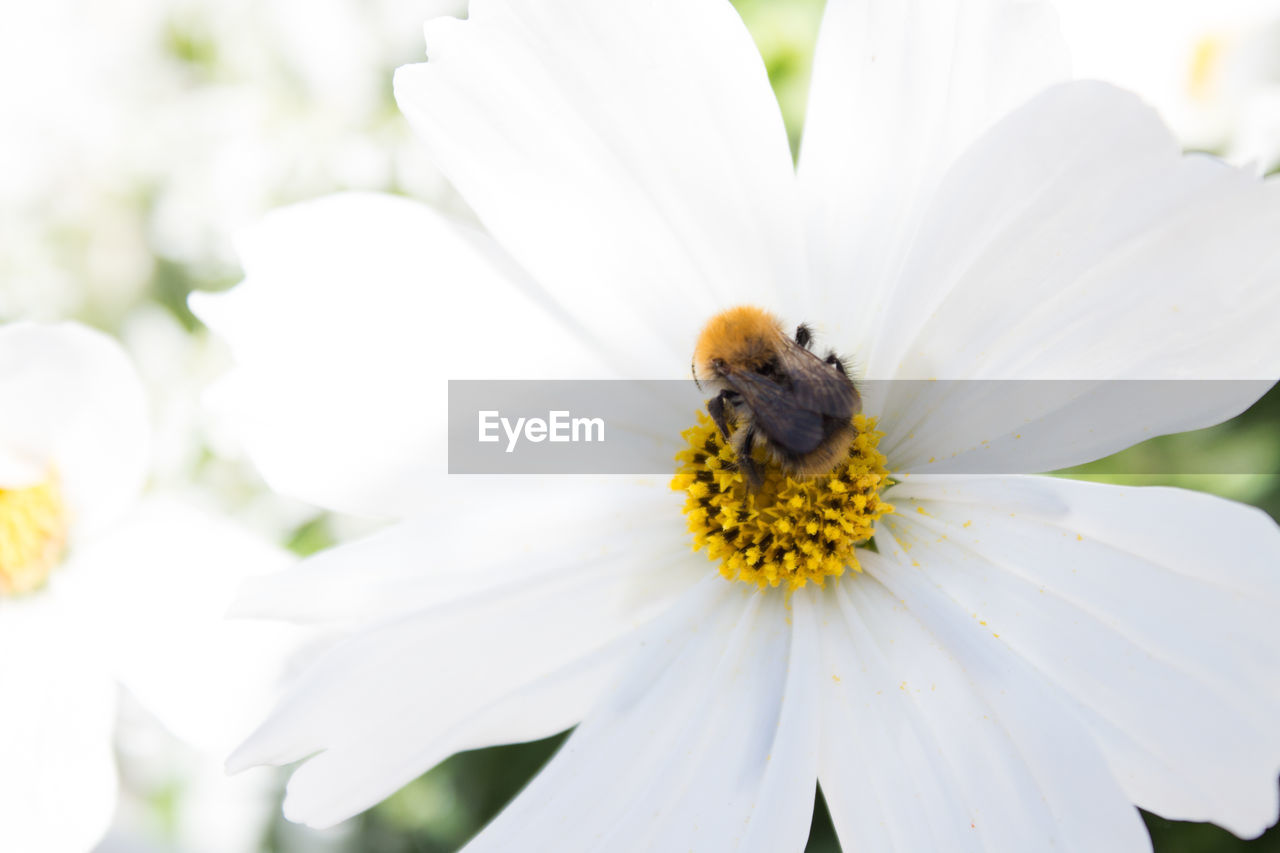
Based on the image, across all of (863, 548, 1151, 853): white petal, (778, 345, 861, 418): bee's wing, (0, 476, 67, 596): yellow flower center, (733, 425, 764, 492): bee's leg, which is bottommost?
(863, 548, 1151, 853): white petal

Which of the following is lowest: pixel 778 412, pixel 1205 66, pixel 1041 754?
pixel 1041 754

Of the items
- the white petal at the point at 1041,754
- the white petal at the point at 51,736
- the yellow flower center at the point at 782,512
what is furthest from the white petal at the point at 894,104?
the white petal at the point at 51,736

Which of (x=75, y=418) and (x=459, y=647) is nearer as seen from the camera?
(x=459, y=647)

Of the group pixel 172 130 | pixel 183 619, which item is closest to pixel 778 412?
pixel 183 619

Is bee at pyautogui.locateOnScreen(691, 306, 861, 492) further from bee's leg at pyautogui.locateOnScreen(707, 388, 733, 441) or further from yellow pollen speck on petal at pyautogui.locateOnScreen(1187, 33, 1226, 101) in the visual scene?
yellow pollen speck on petal at pyautogui.locateOnScreen(1187, 33, 1226, 101)

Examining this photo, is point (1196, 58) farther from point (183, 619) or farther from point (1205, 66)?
point (183, 619)

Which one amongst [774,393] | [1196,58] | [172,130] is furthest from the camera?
[172,130]

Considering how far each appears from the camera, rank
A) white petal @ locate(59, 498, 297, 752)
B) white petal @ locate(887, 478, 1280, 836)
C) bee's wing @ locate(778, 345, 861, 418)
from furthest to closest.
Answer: white petal @ locate(59, 498, 297, 752), bee's wing @ locate(778, 345, 861, 418), white petal @ locate(887, 478, 1280, 836)

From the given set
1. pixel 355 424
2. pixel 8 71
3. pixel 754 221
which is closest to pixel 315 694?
pixel 355 424

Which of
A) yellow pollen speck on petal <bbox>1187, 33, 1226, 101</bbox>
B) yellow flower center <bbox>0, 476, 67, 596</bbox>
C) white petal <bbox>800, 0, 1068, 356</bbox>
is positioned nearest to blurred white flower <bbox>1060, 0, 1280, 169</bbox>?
yellow pollen speck on petal <bbox>1187, 33, 1226, 101</bbox>
